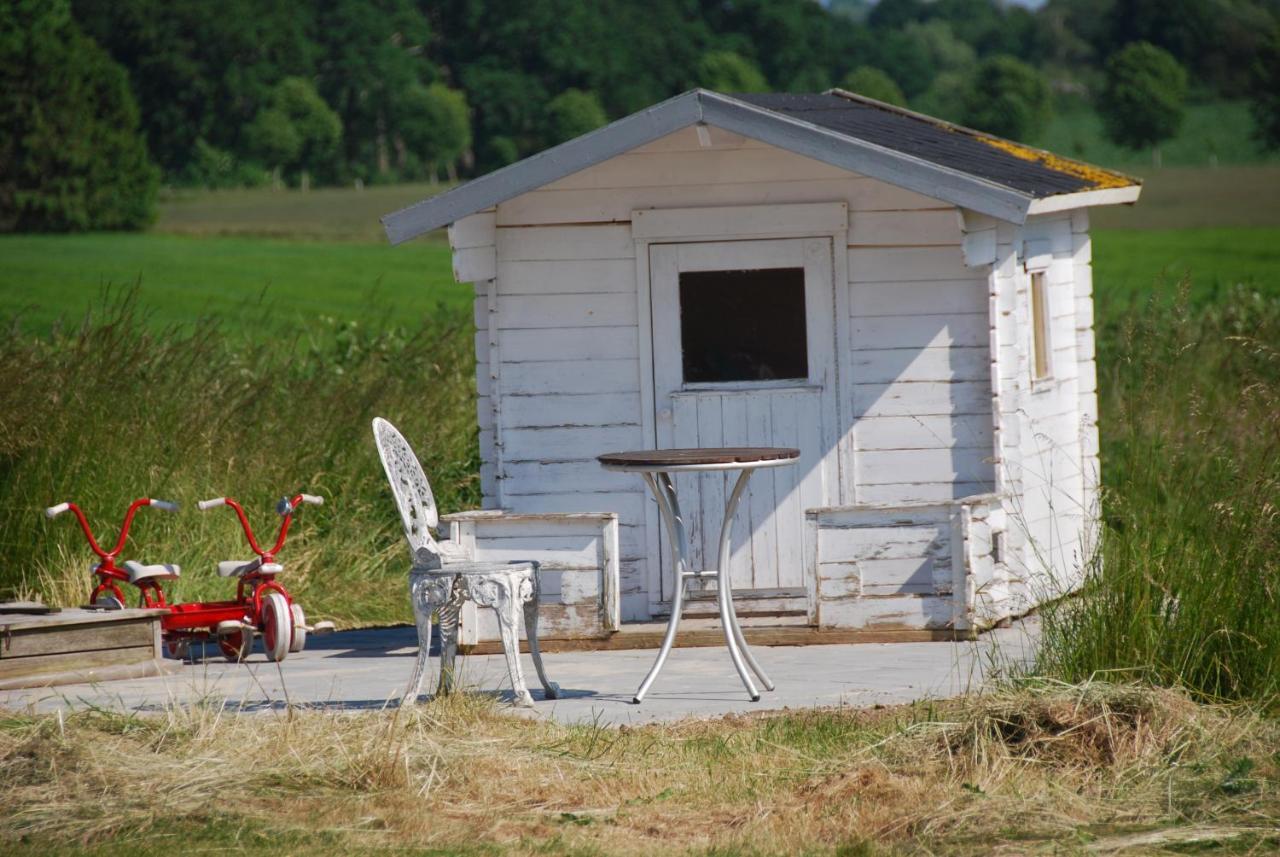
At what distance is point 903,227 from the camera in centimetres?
895

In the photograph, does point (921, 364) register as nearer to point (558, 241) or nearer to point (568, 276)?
point (568, 276)

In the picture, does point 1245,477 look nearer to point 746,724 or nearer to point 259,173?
point 746,724

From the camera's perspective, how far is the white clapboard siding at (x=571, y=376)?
30.1 feet

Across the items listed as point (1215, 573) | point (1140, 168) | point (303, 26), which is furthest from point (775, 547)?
point (1140, 168)

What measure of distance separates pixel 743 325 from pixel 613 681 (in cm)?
222

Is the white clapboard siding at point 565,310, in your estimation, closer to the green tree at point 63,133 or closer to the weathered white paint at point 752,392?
the weathered white paint at point 752,392

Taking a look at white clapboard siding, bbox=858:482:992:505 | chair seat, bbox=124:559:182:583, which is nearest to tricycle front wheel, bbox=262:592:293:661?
chair seat, bbox=124:559:182:583

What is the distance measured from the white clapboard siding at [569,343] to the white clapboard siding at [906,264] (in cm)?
123

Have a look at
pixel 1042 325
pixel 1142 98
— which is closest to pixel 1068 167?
pixel 1042 325

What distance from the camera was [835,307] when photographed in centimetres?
902

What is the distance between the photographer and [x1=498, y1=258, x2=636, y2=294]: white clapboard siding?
9148 mm

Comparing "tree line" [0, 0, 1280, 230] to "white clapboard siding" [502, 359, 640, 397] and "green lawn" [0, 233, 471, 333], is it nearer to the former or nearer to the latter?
"green lawn" [0, 233, 471, 333]

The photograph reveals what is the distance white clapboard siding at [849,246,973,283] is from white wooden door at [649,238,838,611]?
0.17 meters

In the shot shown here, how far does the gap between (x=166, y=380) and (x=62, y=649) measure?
285 cm
